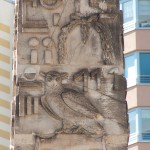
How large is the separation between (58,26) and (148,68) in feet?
121

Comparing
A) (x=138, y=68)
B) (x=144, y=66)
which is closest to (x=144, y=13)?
(x=144, y=66)

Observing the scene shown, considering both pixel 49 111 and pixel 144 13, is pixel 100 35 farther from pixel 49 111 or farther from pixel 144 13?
pixel 144 13

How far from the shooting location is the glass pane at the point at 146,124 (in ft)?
182

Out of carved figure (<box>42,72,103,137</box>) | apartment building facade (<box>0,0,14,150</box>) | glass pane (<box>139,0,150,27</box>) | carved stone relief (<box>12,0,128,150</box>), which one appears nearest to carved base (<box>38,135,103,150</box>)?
carved stone relief (<box>12,0,128,150</box>)

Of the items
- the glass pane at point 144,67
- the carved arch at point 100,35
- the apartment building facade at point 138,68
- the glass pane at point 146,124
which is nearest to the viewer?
the carved arch at point 100,35

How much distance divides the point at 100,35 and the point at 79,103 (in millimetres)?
1348

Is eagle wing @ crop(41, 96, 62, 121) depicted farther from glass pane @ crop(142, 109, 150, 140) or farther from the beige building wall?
glass pane @ crop(142, 109, 150, 140)

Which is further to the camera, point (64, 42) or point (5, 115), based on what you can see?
Result: point (5, 115)

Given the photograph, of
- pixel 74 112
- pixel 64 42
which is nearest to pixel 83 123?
pixel 74 112

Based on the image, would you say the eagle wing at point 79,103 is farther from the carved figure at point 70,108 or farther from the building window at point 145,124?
the building window at point 145,124

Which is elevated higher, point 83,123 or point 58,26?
point 58,26

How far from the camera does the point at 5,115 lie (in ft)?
190

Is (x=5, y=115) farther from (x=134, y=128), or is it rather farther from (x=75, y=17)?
(x=75, y=17)

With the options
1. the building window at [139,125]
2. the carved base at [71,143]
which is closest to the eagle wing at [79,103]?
the carved base at [71,143]
